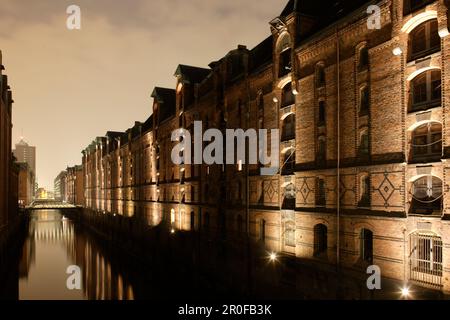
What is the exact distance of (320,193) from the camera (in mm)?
19531

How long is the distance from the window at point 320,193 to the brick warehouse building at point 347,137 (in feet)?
0.24

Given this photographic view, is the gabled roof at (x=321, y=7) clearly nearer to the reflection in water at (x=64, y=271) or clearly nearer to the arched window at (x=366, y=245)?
the arched window at (x=366, y=245)

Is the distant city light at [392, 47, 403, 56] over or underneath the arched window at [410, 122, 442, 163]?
over

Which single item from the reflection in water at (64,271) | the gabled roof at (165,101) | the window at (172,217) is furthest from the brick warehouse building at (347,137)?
the gabled roof at (165,101)

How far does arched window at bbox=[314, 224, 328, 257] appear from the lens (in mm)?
19266

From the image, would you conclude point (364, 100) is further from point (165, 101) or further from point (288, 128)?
point (165, 101)

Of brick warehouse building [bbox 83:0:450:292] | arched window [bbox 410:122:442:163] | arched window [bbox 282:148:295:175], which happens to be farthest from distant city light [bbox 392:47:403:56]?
arched window [bbox 282:148:295:175]

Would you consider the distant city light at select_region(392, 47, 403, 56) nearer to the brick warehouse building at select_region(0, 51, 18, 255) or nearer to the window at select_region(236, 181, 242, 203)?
A: the window at select_region(236, 181, 242, 203)

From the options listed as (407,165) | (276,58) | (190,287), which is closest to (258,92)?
(276,58)

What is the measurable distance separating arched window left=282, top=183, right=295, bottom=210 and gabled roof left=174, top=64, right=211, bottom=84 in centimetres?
1932

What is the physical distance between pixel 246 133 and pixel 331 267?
11.1 m

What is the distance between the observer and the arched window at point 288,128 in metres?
21.9

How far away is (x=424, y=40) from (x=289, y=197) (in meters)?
10.8
